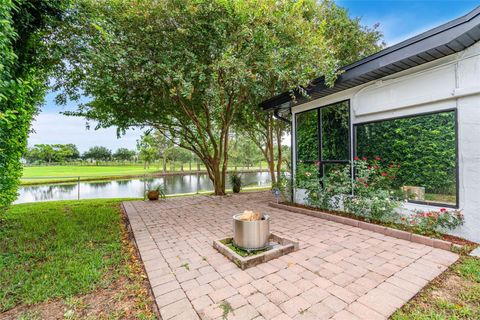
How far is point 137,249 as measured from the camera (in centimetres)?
304

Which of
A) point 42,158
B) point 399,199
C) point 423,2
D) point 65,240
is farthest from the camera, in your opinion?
point 42,158

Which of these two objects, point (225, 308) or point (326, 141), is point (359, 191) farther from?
point (225, 308)

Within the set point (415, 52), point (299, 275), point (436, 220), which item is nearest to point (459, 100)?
point (415, 52)

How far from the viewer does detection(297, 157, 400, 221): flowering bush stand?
3.62 metres

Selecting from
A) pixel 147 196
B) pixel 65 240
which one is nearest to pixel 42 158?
pixel 147 196

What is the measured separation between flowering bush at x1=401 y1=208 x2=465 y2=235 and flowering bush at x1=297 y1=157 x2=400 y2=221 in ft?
1.13

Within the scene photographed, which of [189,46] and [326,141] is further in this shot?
[326,141]

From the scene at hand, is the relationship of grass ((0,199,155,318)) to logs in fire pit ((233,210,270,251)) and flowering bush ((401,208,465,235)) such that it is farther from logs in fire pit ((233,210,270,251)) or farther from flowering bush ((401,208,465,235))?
flowering bush ((401,208,465,235))

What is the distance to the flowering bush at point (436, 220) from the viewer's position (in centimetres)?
295

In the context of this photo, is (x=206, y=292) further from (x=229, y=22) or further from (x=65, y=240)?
(x=229, y=22)

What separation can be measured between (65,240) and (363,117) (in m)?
5.47

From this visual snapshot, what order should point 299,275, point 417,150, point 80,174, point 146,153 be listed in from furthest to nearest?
point 80,174
point 146,153
point 417,150
point 299,275

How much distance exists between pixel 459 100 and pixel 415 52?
0.89 metres

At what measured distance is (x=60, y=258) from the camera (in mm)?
2713
